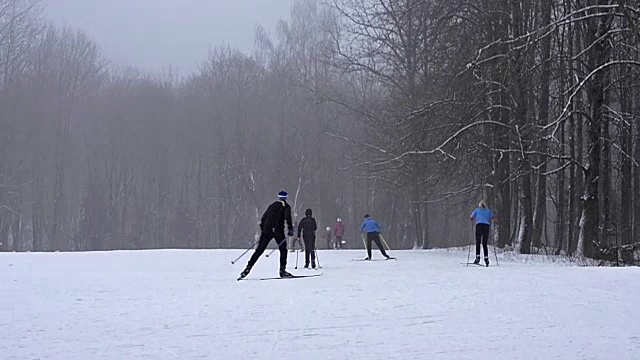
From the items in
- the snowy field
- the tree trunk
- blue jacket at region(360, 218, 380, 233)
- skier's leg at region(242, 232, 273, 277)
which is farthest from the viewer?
the tree trunk

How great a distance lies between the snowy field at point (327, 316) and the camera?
29.9ft

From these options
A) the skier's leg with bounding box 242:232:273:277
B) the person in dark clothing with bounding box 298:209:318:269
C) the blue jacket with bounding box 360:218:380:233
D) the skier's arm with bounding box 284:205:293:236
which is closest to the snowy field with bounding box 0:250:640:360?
the skier's leg with bounding box 242:232:273:277

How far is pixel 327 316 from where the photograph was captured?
37.9 ft

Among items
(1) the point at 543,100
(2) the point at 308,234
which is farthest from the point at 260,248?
(1) the point at 543,100

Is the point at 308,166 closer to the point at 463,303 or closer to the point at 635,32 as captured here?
the point at 635,32

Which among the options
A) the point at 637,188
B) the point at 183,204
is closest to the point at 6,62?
the point at 183,204

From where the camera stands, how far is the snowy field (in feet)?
29.9

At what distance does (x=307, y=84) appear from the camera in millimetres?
68500

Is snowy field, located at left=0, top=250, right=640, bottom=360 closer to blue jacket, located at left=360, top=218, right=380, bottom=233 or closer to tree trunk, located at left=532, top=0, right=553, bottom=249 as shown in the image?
blue jacket, located at left=360, top=218, right=380, bottom=233

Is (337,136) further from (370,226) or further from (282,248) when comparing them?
(282,248)

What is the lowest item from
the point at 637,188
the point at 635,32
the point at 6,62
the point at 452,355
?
the point at 452,355

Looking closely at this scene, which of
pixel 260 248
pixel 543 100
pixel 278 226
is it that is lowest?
pixel 260 248

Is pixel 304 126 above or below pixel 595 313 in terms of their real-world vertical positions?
above

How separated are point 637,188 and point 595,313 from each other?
29596mm
